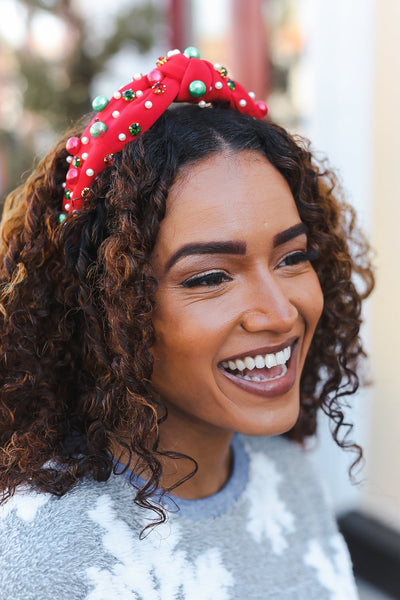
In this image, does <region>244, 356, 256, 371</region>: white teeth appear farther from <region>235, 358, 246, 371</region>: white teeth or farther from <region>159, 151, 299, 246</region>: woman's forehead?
<region>159, 151, 299, 246</region>: woman's forehead

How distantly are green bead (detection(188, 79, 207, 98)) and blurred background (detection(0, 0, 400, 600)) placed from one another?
0.68 m

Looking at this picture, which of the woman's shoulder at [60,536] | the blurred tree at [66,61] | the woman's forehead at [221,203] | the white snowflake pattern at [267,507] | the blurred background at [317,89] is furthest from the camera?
the blurred tree at [66,61]

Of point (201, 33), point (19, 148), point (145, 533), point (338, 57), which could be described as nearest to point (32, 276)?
point (145, 533)

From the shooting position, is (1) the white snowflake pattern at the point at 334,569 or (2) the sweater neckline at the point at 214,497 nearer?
(2) the sweater neckline at the point at 214,497

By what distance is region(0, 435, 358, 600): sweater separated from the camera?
1021 mm

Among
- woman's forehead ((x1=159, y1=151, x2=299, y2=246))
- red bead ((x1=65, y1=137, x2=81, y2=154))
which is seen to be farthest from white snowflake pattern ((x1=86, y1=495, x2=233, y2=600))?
red bead ((x1=65, y1=137, x2=81, y2=154))

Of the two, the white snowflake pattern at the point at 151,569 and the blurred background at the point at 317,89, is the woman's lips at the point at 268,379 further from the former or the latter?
the blurred background at the point at 317,89

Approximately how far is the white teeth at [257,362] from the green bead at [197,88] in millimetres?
536

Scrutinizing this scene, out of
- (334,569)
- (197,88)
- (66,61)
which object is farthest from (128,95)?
(66,61)

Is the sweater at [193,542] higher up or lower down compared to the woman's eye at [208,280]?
lower down

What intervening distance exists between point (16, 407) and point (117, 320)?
1.03ft

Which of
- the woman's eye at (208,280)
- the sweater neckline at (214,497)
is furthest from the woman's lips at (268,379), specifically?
the sweater neckline at (214,497)

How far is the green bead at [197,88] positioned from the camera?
1203 millimetres

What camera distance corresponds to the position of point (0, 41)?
297 cm
